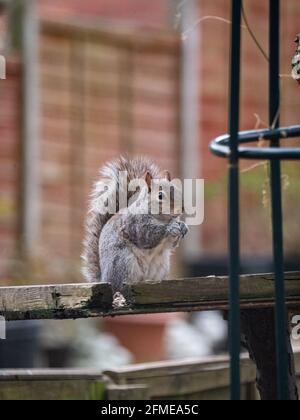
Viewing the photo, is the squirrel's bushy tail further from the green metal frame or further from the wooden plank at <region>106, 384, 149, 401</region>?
the green metal frame

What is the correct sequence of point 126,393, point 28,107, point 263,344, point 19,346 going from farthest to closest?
point 28,107 → point 19,346 → point 126,393 → point 263,344

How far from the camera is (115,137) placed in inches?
279

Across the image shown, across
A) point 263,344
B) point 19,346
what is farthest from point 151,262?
point 19,346

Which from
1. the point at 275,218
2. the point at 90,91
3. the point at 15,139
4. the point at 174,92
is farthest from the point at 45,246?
the point at 275,218

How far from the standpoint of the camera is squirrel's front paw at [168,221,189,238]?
2.72 m

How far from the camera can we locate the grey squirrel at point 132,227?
106 inches

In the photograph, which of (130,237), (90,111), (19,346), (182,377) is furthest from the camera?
(90,111)

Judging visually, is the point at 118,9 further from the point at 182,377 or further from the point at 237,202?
the point at 237,202

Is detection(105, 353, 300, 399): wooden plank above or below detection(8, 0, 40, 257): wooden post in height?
below

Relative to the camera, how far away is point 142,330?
662 centimetres

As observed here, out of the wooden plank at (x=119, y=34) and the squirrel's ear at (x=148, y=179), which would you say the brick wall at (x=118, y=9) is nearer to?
the wooden plank at (x=119, y=34)

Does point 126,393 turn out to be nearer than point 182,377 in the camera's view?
Yes

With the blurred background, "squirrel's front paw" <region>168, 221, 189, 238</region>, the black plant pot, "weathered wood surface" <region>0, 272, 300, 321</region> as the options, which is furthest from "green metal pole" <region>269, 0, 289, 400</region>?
the blurred background

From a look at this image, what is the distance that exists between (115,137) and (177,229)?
4.41 m
